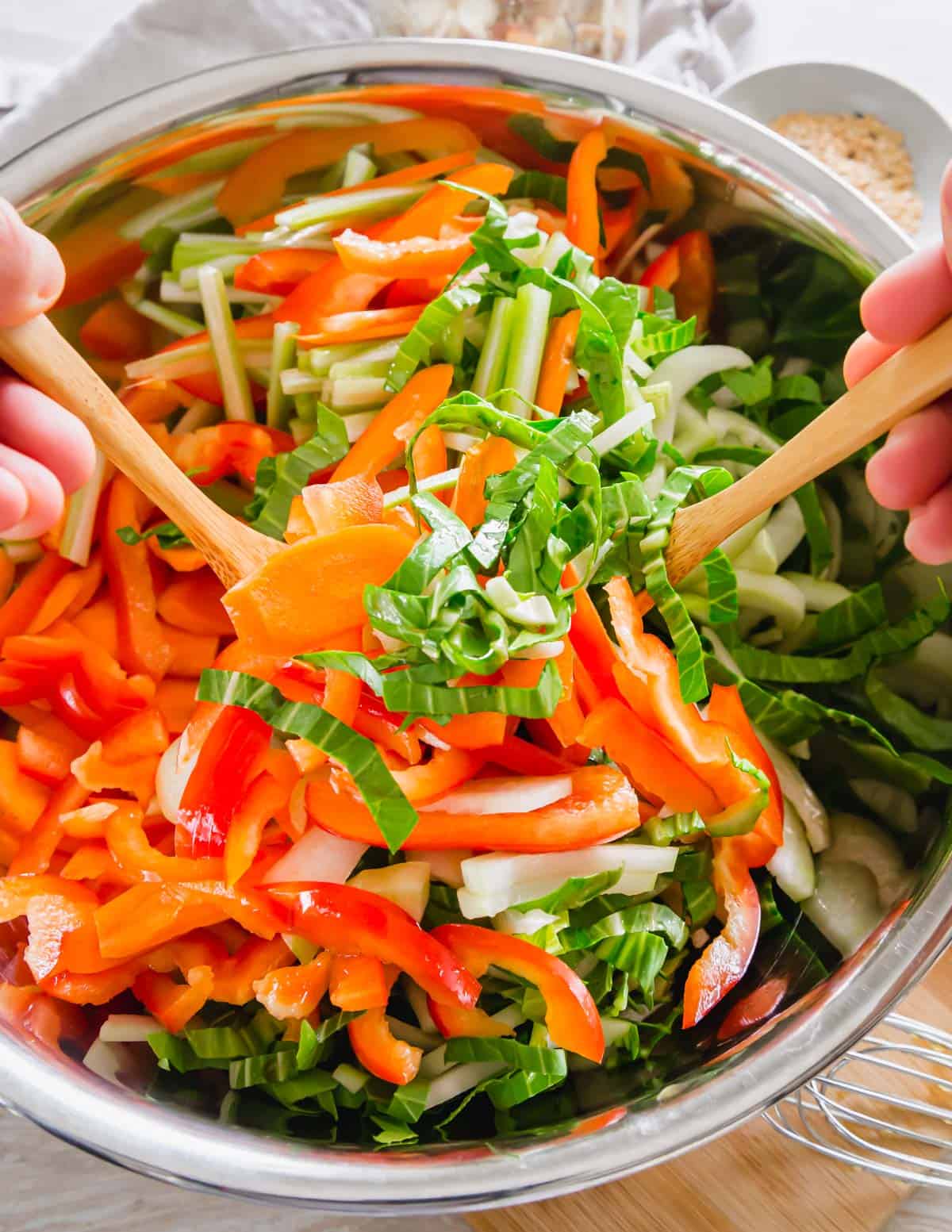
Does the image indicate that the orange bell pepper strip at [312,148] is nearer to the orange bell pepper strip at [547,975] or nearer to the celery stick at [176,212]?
the celery stick at [176,212]

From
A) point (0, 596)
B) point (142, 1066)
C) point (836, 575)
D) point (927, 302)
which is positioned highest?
point (927, 302)

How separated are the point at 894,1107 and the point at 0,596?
151 centimetres

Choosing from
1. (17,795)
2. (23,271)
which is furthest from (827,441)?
(17,795)

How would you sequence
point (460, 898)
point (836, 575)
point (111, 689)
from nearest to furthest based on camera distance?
point (460, 898), point (111, 689), point (836, 575)

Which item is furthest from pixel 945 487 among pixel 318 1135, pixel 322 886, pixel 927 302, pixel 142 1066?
pixel 142 1066

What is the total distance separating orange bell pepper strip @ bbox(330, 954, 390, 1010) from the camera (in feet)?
4.06

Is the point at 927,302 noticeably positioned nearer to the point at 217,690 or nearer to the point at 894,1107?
the point at 217,690

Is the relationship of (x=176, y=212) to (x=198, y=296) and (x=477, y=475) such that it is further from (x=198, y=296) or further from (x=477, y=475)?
(x=477, y=475)

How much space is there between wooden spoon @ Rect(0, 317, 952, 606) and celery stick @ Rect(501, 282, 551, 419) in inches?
11.2

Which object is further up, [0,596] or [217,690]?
[217,690]

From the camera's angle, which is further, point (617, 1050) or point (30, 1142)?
point (30, 1142)

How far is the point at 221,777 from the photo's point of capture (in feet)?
4.34

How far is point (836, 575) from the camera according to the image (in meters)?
1.67

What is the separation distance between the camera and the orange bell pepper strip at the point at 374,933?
4.09ft
